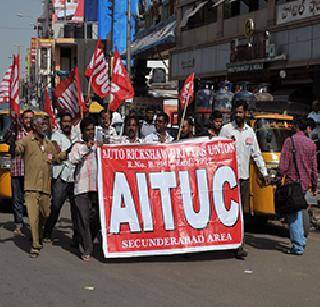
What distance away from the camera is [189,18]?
107 feet

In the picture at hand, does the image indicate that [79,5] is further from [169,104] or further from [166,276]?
[166,276]

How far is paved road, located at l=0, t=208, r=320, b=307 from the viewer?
6.40 metres

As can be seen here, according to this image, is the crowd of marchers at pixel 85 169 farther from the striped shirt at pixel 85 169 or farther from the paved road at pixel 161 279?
the paved road at pixel 161 279

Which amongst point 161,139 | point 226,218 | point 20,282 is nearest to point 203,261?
point 226,218

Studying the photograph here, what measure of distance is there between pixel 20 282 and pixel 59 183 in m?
2.52

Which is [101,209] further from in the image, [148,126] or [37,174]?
[148,126]

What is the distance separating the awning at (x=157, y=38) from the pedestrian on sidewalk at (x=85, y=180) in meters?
25.1

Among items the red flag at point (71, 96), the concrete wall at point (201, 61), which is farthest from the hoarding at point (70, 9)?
the red flag at point (71, 96)

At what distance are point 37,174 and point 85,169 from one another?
0.73 meters

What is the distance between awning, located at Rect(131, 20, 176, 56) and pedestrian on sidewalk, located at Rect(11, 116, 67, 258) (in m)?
24.8

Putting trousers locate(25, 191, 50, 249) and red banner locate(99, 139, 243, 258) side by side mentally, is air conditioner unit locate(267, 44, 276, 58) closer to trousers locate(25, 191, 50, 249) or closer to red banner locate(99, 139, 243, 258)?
red banner locate(99, 139, 243, 258)

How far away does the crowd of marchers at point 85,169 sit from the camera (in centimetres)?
833

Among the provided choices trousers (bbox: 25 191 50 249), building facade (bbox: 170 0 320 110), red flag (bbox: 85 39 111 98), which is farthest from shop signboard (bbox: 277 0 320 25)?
trousers (bbox: 25 191 50 249)

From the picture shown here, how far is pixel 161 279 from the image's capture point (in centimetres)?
723
